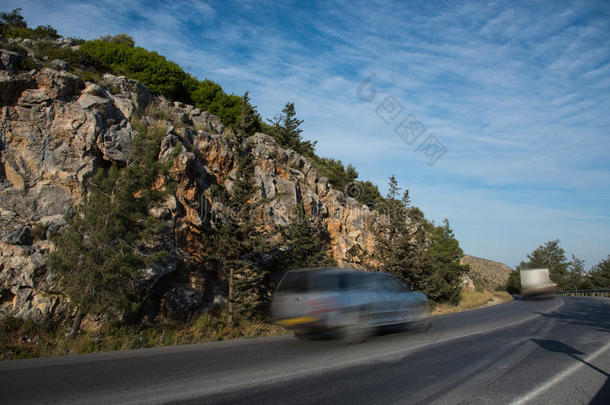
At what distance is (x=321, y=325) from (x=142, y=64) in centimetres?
3129

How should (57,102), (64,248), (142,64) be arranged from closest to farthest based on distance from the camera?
1. (64,248)
2. (57,102)
3. (142,64)

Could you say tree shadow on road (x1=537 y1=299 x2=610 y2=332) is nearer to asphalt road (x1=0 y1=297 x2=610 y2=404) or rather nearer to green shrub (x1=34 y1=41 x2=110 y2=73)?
asphalt road (x1=0 y1=297 x2=610 y2=404)

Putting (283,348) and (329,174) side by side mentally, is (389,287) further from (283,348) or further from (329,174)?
(329,174)

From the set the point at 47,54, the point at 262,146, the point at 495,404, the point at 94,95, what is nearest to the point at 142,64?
the point at 47,54

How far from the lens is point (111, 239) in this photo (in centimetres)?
952

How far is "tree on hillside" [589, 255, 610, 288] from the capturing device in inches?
2509

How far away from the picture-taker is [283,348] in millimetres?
7922

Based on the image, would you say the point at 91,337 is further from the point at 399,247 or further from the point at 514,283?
the point at 514,283

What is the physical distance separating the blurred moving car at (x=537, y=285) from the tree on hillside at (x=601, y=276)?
1694 inches

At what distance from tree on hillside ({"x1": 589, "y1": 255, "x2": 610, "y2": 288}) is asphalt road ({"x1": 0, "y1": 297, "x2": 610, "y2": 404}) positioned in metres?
74.4

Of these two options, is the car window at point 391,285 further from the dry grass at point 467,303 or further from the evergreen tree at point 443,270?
the evergreen tree at point 443,270

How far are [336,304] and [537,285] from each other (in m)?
34.3

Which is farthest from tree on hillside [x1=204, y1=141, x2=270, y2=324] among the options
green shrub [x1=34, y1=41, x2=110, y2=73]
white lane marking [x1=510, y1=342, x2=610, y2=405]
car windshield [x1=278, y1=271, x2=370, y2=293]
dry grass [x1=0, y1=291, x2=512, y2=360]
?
green shrub [x1=34, y1=41, x2=110, y2=73]

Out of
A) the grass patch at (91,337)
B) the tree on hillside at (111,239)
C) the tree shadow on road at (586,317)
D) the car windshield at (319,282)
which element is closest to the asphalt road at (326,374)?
the car windshield at (319,282)
